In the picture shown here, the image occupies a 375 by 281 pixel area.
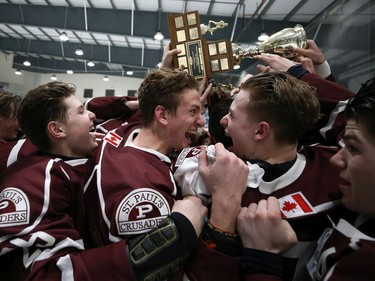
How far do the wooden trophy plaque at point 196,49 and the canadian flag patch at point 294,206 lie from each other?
1.04 m

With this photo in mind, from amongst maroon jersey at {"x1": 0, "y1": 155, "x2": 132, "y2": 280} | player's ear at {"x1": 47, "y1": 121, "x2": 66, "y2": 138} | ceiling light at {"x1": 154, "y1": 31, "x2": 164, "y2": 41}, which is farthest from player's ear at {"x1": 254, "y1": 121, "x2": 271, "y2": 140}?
ceiling light at {"x1": 154, "y1": 31, "x2": 164, "y2": 41}

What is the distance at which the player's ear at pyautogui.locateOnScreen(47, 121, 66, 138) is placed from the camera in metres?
1.44

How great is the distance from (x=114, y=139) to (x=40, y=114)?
35cm

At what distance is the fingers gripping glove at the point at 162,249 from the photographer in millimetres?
989

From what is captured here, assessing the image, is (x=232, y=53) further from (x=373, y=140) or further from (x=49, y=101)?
(x=373, y=140)

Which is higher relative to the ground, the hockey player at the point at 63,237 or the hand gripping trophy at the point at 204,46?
the hand gripping trophy at the point at 204,46

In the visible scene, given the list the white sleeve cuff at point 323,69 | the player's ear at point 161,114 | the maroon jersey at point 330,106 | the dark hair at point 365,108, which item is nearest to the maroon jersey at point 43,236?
the player's ear at point 161,114

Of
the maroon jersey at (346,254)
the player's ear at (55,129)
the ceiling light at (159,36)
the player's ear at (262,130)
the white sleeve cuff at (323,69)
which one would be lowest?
the maroon jersey at (346,254)

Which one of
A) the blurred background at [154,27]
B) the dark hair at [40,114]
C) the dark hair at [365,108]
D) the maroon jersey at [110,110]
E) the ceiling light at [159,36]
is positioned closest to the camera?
the dark hair at [365,108]

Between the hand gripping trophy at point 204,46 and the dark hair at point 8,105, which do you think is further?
the dark hair at point 8,105

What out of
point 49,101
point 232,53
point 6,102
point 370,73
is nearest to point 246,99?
point 232,53

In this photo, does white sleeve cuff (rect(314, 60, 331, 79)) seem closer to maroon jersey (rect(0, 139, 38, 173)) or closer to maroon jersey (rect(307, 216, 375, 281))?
maroon jersey (rect(307, 216, 375, 281))

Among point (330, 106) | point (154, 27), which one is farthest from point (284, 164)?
point (154, 27)

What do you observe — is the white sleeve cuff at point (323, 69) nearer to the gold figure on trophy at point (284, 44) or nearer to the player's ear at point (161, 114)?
the gold figure on trophy at point (284, 44)
